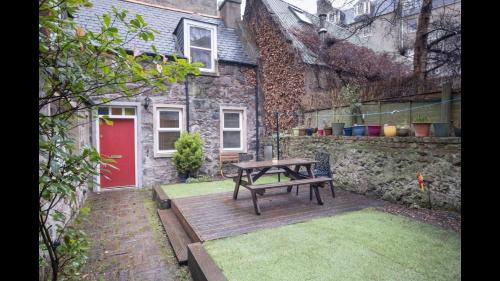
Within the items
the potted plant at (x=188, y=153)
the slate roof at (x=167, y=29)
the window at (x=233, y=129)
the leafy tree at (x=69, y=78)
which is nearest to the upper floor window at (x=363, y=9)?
the slate roof at (x=167, y=29)

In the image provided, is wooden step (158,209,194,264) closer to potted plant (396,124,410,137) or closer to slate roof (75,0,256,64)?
potted plant (396,124,410,137)

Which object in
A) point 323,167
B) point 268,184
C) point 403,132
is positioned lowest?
point 268,184

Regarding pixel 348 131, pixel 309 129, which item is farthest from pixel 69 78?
pixel 309 129

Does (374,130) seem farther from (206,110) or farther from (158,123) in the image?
(158,123)

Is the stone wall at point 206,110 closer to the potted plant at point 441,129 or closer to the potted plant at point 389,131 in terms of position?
the potted plant at point 389,131

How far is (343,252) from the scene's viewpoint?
2.97 meters

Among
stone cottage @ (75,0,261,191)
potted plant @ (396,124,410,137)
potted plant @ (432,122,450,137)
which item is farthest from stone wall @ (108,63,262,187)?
potted plant @ (432,122,450,137)

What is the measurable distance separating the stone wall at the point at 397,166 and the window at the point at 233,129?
3.37 m

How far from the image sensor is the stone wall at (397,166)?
13.6 ft

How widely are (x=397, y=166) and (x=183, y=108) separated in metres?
6.37

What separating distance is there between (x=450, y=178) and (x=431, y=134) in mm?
878

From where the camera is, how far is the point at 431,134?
462 centimetres
